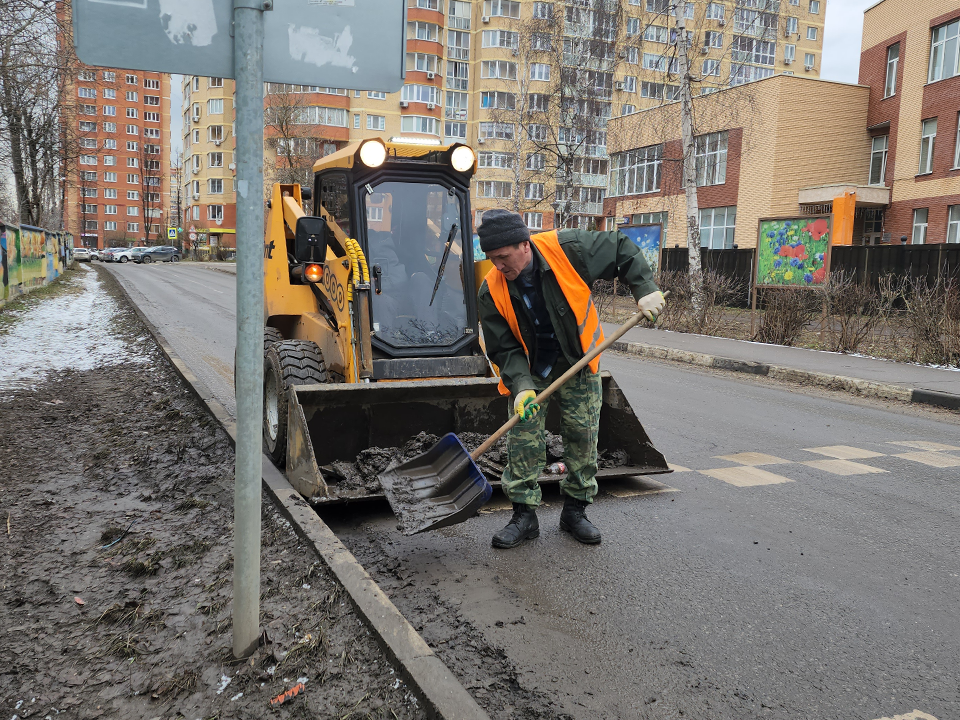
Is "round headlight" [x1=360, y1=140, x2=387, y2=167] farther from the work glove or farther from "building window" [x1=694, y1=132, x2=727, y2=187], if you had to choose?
"building window" [x1=694, y1=132, x2=727, y2=187]

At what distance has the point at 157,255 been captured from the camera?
6062 cm

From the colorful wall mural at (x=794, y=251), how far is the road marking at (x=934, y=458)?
25.7 feet

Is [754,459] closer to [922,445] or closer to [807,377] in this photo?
[922,445]

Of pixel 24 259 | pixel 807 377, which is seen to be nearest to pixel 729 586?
pixel 807 377

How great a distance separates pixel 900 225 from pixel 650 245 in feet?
48.3

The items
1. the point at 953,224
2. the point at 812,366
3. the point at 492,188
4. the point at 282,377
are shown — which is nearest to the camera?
the point at 282,377

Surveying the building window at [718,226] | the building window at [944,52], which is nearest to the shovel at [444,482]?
the building window at [944,52]

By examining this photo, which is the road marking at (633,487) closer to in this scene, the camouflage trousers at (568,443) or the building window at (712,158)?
the camouflage trousers at (568,443)

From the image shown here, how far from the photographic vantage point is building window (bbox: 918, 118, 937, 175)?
2716 centimetres

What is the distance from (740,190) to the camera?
107ft

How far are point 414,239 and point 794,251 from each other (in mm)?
11207

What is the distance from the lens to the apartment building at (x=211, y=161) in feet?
239

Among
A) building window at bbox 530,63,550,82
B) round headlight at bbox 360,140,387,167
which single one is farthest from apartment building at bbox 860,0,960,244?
building window at bbox 530,63,550,82

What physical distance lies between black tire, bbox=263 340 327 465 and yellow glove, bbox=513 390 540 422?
191 centimetres
